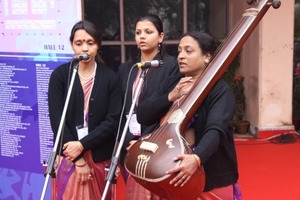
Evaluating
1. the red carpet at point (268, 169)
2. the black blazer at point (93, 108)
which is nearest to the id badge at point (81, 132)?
the black blazer at point (93, 108)

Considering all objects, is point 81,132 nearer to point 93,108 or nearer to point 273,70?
point 93,108

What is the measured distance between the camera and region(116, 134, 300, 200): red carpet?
3734 millimetres

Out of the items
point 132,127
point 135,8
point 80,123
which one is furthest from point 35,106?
point 135,8

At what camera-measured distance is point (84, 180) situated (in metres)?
2.54

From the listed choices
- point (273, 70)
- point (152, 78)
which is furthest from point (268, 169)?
point (152, 78)

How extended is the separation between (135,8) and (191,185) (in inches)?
154

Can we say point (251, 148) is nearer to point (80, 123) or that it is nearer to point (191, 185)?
point (80, 123)

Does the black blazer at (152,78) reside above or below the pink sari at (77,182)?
above

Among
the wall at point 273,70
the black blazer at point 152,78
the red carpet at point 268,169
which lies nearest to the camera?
the black blazer at point 152,78

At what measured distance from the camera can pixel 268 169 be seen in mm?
4320

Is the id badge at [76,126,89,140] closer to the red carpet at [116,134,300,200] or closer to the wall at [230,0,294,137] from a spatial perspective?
the red carpet at [116,134,300,200]

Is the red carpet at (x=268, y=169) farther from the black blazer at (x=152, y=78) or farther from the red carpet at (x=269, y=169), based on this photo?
the black blazer at (x=152, y=78)

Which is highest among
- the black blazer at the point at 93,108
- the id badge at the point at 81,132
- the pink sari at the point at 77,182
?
the black blazer at the point at 93,108

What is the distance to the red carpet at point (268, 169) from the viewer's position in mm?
3734
